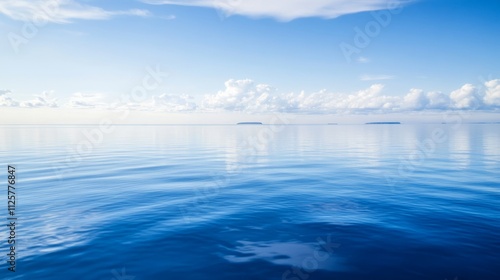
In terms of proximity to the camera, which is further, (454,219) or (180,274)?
(454,219)

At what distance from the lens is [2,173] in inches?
1211

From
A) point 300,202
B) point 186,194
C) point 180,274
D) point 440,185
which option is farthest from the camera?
point 440,185

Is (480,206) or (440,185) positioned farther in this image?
(440,185)

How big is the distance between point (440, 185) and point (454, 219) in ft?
33.8

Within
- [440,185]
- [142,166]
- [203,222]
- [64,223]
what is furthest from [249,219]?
[142,166]

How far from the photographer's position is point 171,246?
12.7 m

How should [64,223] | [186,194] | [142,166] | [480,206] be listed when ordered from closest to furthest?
[64,223], [480,206], [186,194], [142,166]

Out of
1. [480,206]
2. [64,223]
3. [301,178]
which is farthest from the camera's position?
[301,178]

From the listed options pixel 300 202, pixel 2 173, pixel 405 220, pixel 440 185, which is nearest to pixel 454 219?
pixel 405 220

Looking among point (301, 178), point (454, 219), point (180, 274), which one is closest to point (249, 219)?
point (180, 274)

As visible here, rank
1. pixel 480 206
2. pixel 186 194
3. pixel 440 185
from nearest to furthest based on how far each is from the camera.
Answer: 1. pixel 480 206
2. pixel 186 194
3. pixel 440 185

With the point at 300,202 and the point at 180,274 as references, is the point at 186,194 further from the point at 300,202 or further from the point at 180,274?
the point at 180,274

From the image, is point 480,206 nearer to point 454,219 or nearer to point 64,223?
point 454,219

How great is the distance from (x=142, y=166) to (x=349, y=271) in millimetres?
32493
